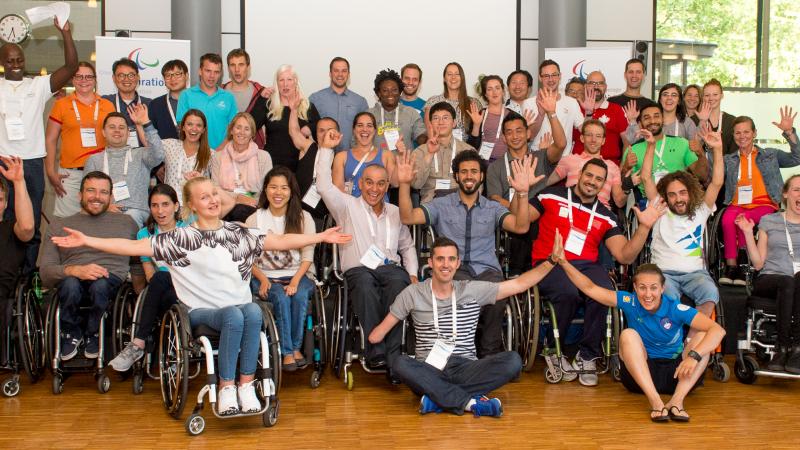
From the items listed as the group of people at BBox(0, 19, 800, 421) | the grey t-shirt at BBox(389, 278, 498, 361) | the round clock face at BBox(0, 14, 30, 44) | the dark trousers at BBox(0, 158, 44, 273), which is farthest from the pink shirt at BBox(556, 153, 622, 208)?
the round clock face at BBox(0, 14, 30, 44)

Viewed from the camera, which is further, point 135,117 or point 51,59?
point 51,59

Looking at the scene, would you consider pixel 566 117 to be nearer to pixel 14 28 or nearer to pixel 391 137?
pixel 391 137

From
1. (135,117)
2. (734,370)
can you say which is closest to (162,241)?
(135,117)

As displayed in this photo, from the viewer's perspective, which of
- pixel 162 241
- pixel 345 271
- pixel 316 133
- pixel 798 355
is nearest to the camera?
pixel 162 241

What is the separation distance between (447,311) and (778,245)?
2.08m

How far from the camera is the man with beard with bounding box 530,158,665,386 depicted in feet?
16.0

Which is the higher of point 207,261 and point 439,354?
point 207,261

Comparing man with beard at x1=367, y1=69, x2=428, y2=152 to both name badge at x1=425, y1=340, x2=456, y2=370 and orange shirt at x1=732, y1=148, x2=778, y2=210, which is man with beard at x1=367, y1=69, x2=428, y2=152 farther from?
name badge at x1=425, y1=340, x2=456, y2=370

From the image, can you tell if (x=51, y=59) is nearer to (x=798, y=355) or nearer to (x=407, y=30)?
(x=407, y=30)

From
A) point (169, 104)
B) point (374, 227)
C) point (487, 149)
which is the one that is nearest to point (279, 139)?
point (169, 104)

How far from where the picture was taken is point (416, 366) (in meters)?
4.32

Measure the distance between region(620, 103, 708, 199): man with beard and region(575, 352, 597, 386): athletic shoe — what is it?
166cm

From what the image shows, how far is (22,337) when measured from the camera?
180 inches

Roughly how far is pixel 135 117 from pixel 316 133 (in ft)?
4.00
